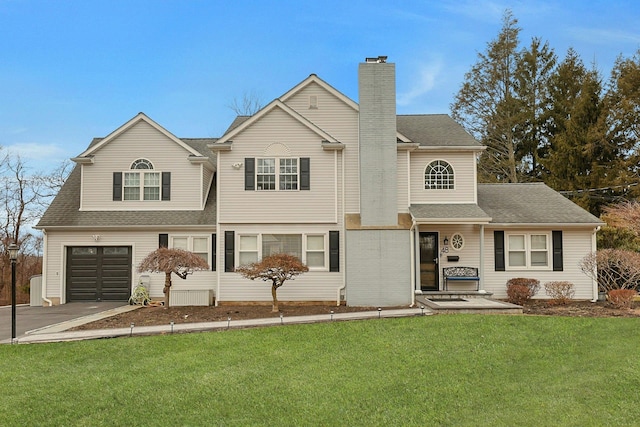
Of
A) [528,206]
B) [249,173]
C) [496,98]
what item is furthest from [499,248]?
[496,98]

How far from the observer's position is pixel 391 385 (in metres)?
6.70

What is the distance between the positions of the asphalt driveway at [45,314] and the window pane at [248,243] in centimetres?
461

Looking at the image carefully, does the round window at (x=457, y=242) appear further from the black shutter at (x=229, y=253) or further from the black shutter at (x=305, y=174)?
the black shutter at (x=229, y=253)

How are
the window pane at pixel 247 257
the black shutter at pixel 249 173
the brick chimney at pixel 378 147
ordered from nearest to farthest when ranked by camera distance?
1. the brick chimney at pixel 378 147
2. the window pane at pixel 247 257
3. the black shutter at pixel 249 173

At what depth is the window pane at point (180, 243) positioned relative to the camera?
627 inches

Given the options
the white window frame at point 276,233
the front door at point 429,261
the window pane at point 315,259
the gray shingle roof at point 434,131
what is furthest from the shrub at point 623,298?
the window pane at point 315,259

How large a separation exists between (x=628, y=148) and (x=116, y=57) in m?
26.7

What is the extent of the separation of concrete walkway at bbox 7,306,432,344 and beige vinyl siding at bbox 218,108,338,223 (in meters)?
3.90

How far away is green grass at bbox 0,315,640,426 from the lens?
573 centimetres

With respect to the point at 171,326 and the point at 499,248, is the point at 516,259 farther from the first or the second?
the point at 171,326

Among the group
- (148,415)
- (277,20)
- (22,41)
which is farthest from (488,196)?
(22,41)

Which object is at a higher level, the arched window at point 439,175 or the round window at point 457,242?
the arched window at point 439,175

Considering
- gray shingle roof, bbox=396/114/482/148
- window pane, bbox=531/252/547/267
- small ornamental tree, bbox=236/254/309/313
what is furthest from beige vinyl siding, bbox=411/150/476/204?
small ornamental tree, bbox=236/254/309/313

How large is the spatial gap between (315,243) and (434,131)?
5979mm
